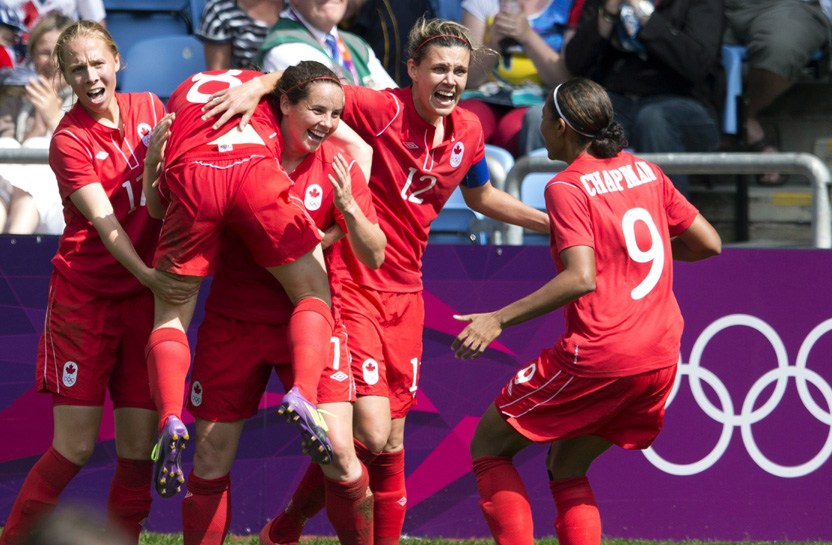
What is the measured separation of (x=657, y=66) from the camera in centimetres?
636

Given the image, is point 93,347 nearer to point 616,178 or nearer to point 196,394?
point 196,394

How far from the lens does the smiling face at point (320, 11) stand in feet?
18.6

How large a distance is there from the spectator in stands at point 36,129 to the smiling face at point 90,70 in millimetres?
835

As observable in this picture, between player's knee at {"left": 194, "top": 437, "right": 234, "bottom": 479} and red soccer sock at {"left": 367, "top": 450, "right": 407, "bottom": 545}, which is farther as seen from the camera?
red soccer sock at {"left": 367, "top": 450, "right": 407, "bottom": 545}

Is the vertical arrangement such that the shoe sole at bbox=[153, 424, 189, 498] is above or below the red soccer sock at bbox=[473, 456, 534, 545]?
above

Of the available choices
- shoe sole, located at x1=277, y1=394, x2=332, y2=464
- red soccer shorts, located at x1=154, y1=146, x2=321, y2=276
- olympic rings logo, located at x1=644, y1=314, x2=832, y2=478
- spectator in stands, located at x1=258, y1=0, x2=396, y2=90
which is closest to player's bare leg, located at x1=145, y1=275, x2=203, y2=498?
red soccer shorts, located at x1=154, y1=146, x2=321, y2=276

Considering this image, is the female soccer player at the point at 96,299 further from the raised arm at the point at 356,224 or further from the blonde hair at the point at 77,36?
the raised arm at the point at 356,224

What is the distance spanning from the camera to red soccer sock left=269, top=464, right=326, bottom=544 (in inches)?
171

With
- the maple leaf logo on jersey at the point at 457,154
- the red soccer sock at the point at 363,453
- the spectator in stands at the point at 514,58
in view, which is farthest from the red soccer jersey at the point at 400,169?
the spectator in stands at the point at 514,58

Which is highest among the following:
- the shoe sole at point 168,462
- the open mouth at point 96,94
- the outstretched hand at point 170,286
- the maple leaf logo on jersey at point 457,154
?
the open mouth at point 96,94

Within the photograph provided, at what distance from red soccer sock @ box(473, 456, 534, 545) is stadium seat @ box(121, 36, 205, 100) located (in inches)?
157

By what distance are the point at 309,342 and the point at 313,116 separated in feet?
2.75

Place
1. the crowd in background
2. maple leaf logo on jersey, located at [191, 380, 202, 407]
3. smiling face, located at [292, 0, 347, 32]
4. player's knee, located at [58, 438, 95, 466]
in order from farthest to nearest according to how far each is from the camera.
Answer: the crowd in background, smiling face, located at [292, 0, 347, 32], player's knee, located at [58, 438, 95, 466], maple leaf logo on jersey, located at [191, 380, 202, 407]

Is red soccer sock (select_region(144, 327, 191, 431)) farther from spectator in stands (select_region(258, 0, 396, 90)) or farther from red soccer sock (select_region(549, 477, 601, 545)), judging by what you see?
spectator in stands (select_region(258, 0, 396, 90))
